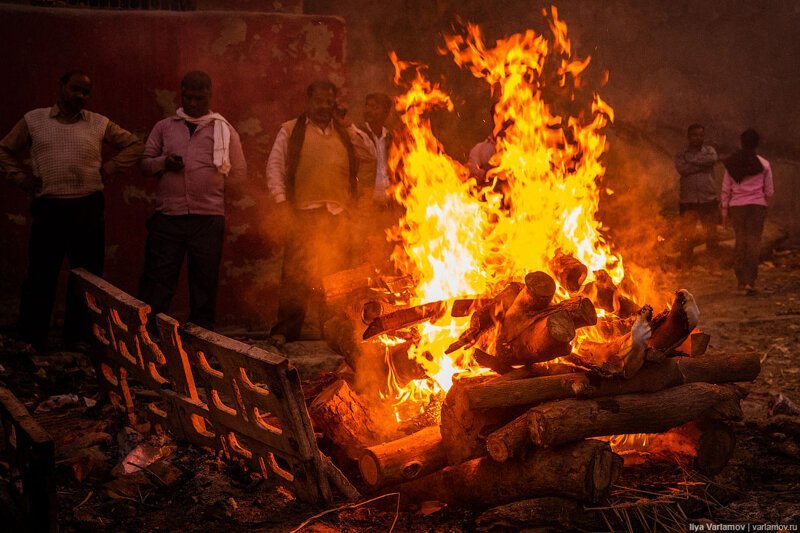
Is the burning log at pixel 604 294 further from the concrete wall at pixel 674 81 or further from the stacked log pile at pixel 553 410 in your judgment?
the concrete wall at pixel 674 81

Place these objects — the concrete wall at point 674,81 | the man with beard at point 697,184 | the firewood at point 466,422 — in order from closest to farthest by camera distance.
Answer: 1. the firewood at point 466,422
2. the man with beard at point 697,184
3. the concrete wall at point 674,81

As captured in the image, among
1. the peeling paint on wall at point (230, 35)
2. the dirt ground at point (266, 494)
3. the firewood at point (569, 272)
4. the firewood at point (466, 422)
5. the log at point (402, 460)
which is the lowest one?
the dirt ground at point (266, 494)

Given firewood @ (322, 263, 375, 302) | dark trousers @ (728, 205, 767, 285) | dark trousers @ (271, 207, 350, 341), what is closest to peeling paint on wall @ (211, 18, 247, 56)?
dark trousers @ (271, 207, 350, 341)

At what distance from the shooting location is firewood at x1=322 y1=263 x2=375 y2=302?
5676 mm

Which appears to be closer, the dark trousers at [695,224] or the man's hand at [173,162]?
the man's hand at [173,162]

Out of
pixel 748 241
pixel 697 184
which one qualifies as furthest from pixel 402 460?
pixel 697 184

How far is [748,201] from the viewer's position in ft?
34.6

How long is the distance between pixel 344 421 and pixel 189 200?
11.4ft

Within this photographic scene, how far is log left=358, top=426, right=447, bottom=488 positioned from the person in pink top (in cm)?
792

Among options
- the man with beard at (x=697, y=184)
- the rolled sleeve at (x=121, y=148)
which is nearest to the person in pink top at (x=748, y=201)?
the man with beard at (x=697, y=184)

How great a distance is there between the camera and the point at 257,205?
27.8 ft

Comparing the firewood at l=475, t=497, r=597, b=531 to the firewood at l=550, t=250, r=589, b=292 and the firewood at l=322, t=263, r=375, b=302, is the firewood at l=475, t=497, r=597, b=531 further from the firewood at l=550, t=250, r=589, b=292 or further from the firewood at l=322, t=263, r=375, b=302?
the firewood at l=322, t=263, r=375, b=302

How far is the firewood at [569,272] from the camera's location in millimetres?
4887

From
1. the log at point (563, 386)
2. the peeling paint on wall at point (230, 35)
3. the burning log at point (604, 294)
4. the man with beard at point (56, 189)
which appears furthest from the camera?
the peeling paint on wall at point (230, 35)
